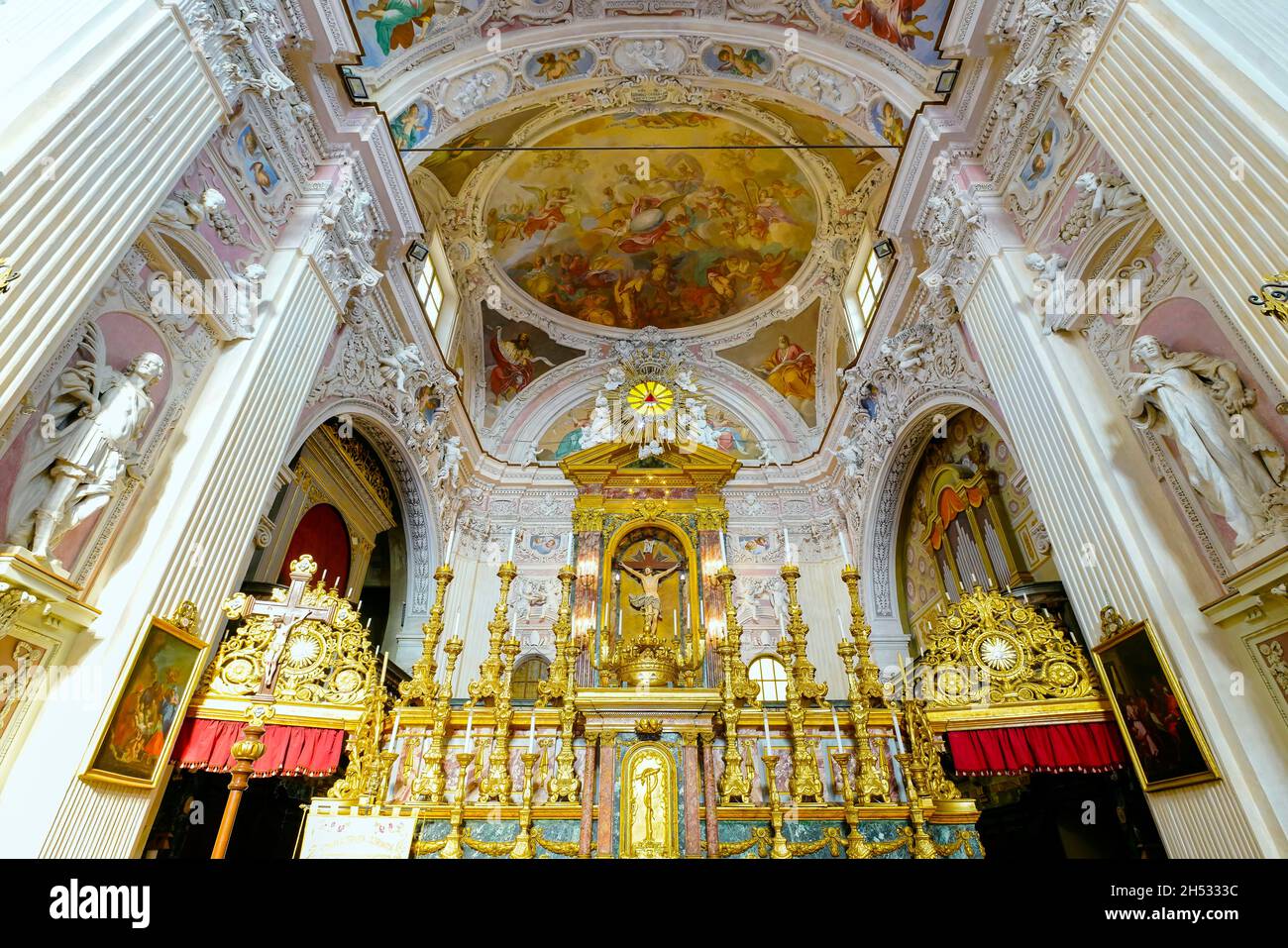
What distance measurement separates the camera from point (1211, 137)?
4.43 m

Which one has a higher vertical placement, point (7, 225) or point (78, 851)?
point (7, 225)

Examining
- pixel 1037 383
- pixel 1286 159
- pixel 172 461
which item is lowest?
pixel 172 461

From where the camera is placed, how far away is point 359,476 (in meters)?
10.6

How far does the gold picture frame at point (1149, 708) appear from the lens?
179 inches

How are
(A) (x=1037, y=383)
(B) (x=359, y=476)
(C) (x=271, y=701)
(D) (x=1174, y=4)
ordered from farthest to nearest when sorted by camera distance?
1. (B) (x=359, y=476)
2. (A) (x=1037, y=383)
3. (C) (x=271, y=701)
4. (D) (x=1174, y=4)

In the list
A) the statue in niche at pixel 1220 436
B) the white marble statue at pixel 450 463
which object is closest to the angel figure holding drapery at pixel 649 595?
the white marble statue at pixel 450 463

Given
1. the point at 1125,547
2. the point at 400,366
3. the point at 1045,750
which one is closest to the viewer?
the point at 1125,547

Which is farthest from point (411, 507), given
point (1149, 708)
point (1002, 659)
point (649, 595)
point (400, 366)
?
point (1149, 708)

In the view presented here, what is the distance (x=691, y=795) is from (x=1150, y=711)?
12.1 feet

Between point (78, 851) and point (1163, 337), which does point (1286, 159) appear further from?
point (78, 851)

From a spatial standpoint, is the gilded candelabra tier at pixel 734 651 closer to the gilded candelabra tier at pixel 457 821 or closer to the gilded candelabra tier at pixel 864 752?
the gilded candelabra tier at pixel 864 752

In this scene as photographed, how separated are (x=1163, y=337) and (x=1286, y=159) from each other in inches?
72.2

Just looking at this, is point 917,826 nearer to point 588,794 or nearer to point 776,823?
point 776,823
